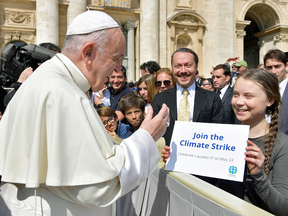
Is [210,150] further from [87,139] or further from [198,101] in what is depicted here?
[198,101]

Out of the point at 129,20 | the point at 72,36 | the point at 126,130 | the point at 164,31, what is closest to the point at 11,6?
the point at 129,20

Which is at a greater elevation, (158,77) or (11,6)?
(11,6)

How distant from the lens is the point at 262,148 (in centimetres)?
179

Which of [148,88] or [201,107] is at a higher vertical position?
[148,88]

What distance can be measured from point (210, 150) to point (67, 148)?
3.12 ft

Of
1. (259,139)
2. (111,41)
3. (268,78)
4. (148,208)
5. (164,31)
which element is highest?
(164,31)

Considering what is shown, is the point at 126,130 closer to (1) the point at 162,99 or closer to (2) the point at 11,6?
(1) the point at 162,99

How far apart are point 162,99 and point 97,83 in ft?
5.19

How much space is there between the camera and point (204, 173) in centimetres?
176

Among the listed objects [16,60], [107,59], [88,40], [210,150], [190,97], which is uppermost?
[16,60]

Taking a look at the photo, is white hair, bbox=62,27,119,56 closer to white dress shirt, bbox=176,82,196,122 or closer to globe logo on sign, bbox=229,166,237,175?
globe logo on sign, bbox=229,166,237,175

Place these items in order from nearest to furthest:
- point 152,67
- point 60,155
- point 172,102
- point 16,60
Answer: point 60,155 → point 172,102 → point 16,60 → point 152,67

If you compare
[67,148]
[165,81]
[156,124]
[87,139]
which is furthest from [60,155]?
[165,81]

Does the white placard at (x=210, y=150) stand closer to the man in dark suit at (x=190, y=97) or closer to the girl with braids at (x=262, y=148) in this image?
the girl with braids at (x=262, y=148)
